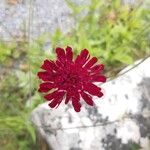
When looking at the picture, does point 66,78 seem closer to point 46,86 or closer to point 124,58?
point 46,86

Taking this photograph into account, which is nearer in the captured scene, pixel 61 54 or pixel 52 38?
pixel 61 54

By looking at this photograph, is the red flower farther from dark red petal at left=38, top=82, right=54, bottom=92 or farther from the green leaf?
the green leaf

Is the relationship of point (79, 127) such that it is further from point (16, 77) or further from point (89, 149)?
point (16, 77)

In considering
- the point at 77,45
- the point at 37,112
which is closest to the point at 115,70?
the point at 77,45

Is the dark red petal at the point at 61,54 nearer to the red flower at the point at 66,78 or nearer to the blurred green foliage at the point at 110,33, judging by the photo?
the red flower at the point at 66,78

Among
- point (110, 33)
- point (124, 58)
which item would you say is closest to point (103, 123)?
point (124, 58)

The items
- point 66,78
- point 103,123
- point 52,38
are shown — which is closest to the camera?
point 66,78

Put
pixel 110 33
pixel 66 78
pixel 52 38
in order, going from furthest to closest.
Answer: pixel 110 33
pixel 52 38
pixel 66 78
